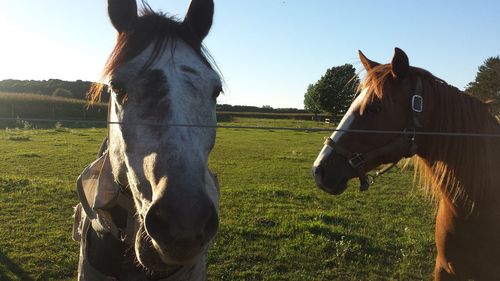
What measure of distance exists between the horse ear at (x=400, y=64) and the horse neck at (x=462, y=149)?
26 cm

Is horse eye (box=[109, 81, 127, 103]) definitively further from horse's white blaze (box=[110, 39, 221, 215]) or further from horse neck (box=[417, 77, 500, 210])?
horse neck (box=[417, 77, 500, 210])

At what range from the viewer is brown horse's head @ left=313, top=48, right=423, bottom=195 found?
10.5 ft

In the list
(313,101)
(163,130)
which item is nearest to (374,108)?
(163,130)

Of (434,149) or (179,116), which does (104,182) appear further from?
(434,149)

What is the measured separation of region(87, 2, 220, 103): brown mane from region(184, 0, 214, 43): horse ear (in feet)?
0.28

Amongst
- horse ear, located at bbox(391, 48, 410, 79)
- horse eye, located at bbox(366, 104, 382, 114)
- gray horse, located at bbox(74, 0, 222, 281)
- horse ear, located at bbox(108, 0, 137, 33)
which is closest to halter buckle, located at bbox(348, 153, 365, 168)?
horse eye, located at bbox(366, 104, 382, 114)

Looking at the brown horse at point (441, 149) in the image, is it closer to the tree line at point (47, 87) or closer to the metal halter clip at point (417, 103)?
the metal halter clip at point (417, 103)

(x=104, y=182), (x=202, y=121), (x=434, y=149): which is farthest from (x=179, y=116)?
(x=434, y=149)

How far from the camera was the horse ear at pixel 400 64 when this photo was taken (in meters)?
3.09

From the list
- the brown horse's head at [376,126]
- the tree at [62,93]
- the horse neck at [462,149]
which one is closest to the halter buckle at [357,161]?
the brown horse's head at [376,126]

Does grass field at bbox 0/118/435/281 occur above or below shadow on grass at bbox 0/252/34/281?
above

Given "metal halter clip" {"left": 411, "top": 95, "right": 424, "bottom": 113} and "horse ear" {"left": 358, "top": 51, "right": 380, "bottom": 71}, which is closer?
"metal halter clip" {"left": 411, "top": 95, "right": 424, "bottom": 113}

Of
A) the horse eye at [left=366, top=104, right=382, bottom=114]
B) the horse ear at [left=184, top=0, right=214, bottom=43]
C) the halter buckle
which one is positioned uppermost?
the horse ear at [left=184, top=0, right=214, bottom=43]

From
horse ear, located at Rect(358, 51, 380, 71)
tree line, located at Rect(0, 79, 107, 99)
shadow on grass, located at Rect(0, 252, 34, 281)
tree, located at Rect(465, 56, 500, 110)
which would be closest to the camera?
horse ear, located at Rect(358, 51, 380, 71)
